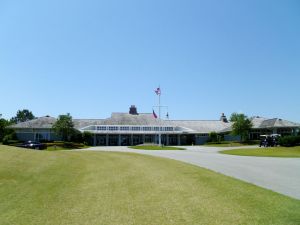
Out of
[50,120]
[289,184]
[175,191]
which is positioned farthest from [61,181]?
[50,120]

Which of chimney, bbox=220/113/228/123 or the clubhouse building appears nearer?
the clubhouse building

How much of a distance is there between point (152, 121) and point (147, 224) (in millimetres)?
68063

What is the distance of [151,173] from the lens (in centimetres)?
1384

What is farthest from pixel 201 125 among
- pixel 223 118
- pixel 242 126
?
pixel 242 126

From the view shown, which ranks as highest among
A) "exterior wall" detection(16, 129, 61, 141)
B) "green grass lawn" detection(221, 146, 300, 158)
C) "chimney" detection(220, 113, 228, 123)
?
"chimney" detection(220, 113, 228, 123)

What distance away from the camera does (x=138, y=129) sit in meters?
71.5

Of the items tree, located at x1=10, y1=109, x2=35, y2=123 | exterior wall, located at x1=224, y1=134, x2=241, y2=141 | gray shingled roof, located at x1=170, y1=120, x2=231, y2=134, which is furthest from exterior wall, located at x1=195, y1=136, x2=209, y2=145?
tree, located at x1=10, y1=109, x2=35, y2=123

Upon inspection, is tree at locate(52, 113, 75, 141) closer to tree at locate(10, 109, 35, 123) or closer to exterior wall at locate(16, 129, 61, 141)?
exterior wall at locate(16, 129, 61, 141)

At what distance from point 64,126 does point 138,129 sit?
17.0m

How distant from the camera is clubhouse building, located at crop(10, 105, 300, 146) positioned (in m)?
66.2

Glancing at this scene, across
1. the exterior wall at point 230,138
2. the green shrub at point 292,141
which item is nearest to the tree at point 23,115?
the exterior wall at point 230,138

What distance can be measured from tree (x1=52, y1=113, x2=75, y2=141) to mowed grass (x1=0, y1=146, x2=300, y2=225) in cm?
4694

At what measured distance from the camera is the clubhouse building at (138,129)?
A: 217 feet

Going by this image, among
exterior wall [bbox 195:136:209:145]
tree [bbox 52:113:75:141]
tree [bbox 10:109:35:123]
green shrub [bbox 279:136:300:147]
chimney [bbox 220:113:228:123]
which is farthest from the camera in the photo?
tree [bbox 10:109:35:123]
